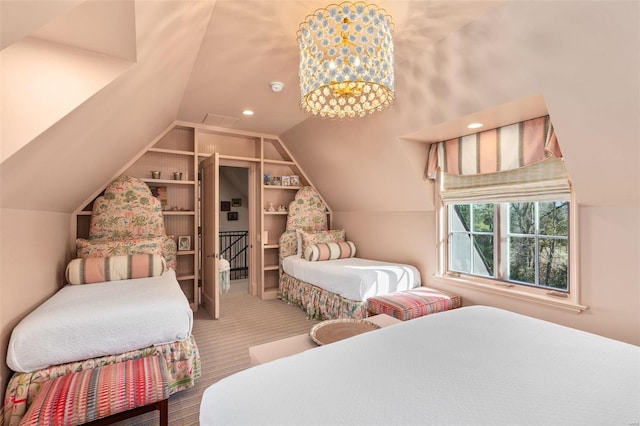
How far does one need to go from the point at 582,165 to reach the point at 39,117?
10.5 feet

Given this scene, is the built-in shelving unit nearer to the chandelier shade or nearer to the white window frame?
the white window frame

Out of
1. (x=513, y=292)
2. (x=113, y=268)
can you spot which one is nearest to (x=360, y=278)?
(x=513, y=292)

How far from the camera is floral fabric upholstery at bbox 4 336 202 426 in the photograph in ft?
5.61

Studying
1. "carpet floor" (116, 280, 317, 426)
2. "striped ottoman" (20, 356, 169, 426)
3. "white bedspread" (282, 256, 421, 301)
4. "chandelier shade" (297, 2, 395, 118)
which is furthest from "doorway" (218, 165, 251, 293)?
"chandelier shade" (297, 2, 395, 118)

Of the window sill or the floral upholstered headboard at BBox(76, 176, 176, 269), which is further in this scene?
the floral upholstered headboard at BBox(76, 176, 176, 269)

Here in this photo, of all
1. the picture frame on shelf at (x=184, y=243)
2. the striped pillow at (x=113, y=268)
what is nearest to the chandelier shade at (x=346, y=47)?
the striped pillow at (x=113, y=268)

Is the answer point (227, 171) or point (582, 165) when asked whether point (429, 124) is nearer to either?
point (582, 165)

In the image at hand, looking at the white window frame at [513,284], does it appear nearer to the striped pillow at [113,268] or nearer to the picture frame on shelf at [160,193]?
the striped pillow at [113,268]

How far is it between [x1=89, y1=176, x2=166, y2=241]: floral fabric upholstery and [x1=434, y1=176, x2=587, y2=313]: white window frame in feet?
10.7

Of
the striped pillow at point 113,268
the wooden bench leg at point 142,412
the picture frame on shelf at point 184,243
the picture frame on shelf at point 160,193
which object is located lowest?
the wooden bench leg at point 142,412

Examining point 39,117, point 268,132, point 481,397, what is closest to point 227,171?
point 268,132

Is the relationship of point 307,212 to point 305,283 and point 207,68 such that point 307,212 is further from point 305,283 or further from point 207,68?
point 207,68

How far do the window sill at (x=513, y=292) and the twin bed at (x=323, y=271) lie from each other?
406 millimetres

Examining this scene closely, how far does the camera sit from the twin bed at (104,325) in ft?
5.72
